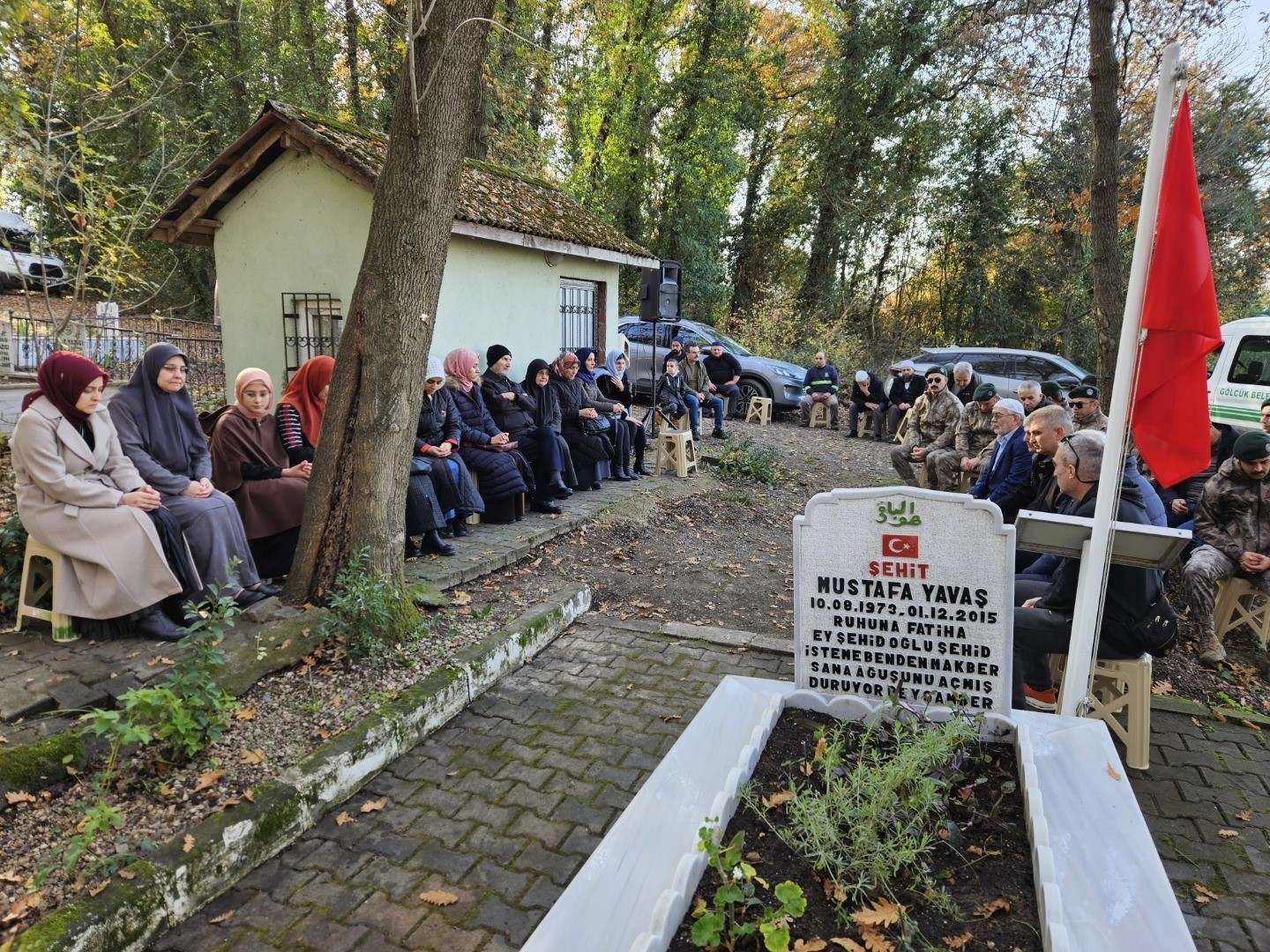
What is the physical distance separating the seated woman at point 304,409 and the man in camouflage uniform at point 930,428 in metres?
6.70

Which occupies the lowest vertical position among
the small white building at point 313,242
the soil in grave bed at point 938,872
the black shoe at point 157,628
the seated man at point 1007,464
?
the black shoe at point 157,628

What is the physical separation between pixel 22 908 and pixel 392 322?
10.1 feet

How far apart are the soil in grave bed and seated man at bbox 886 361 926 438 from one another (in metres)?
12.9

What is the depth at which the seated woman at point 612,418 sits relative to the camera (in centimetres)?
940

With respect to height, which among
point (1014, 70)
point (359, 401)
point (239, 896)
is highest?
point (1014, 70)

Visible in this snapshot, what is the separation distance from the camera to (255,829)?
9.58 ft

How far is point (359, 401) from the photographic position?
452 centimetres

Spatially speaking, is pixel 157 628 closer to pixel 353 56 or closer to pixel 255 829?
pixel 255 829

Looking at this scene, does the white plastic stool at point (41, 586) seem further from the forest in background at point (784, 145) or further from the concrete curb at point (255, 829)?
the forest in background at point (784, 145)

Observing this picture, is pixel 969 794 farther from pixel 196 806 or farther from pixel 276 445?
pixel 276 445

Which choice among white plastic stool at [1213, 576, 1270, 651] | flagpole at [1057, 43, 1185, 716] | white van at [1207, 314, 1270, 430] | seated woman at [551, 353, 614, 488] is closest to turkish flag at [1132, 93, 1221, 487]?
flagpole at [1057, 43, 1185, 716]

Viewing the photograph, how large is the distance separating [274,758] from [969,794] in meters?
2.76

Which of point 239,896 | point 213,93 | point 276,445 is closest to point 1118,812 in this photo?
point 239,896

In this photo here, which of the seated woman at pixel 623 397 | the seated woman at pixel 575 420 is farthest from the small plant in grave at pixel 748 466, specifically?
the seated woman at pixel 575 420
